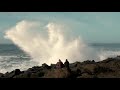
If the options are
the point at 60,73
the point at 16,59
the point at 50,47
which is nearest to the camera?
the point at 60,73

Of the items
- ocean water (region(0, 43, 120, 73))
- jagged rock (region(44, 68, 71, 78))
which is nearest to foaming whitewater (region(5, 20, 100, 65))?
ocean water (region(0, 43, 120, 73))

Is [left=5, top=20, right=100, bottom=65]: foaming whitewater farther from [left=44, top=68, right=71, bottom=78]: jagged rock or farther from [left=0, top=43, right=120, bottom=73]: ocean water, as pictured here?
[left=44, top=68, right=71, bottom=78]: jagged rock

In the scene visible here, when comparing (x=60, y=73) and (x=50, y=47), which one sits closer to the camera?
(x=60, y=73)

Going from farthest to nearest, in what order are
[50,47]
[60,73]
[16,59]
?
[50,47] → [16,59] → [60,73]

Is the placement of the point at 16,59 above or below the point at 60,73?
above

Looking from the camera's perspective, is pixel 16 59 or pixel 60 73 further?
pixel 16 59

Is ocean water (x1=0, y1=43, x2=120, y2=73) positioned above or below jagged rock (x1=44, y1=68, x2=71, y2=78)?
above

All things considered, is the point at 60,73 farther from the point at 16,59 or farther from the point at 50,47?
the point at 50,47

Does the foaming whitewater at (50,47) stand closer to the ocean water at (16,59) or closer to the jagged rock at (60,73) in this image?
the ocean water at (16,59)

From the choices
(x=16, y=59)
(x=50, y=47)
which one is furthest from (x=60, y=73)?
(x=50, y=47)

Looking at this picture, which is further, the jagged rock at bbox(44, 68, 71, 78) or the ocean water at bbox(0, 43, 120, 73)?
the ocean water at bbox(0, 43, 120, 73)
